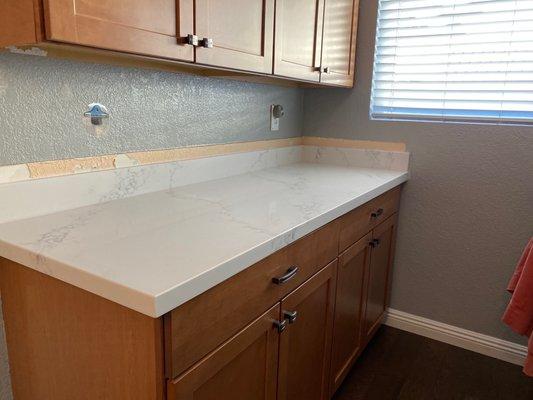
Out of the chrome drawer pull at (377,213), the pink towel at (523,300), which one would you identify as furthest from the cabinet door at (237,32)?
the pink towel at (523,300)

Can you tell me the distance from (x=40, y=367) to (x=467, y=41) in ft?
6.89

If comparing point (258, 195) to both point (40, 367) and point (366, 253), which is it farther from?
point (40, 367)

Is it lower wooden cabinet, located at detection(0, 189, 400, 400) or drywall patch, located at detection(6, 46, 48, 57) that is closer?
lower wooden cabinet, located at detection(0, 189, 400, 400)

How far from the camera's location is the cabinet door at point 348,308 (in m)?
1.54

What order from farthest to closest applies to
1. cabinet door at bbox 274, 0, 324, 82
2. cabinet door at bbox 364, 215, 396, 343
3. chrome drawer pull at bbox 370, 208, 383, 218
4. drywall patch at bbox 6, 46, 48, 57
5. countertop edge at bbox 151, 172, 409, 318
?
cabinet door at bbox 364, 215, 396, 343, chrome drawer pull at bbox 370, 208, 383, 218, cabinet door at bbox 274, 0, 324, 82, drywall patch at bbox 6, 46, 48, 57, countertop edge at bbox 151, 172, 409, 318

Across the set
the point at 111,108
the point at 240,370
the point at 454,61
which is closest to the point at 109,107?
the point at 111,108

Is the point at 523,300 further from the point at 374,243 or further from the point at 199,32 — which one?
the point at 199,32

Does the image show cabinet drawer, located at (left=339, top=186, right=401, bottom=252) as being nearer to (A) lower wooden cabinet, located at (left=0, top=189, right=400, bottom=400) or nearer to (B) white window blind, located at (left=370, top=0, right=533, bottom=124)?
(A) lower wooden cabinet, located at (left=0, top=189, right=400, bottom=400)

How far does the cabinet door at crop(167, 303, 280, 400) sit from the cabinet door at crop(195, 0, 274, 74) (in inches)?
29.0

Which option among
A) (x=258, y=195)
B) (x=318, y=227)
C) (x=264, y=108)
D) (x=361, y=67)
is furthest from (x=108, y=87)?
(x=361, y=67)

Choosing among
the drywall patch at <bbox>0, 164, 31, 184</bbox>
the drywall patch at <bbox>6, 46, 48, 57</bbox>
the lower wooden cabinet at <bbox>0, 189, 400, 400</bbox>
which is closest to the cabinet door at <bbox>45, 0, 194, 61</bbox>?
the drywall patch at <bbox>6, 46, 48, 57</bbox>

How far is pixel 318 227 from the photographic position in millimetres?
1224

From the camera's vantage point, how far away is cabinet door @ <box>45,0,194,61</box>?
2.72 feet

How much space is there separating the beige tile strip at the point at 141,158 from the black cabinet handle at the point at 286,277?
0.66m
